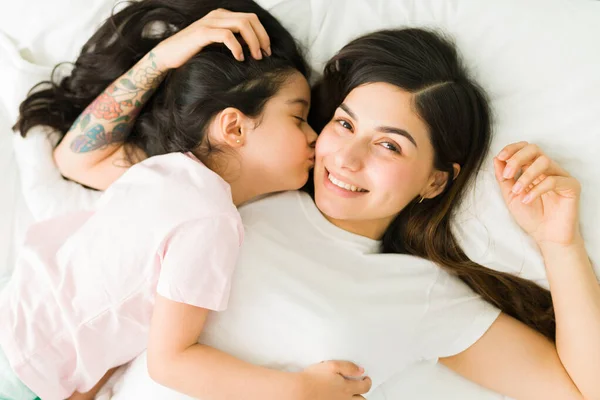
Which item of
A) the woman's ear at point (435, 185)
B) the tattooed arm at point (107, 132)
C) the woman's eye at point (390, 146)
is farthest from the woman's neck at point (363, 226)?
the tattooed arm at point (107, 132)

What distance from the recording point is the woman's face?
1300 millimetres

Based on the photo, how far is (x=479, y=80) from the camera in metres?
1.46

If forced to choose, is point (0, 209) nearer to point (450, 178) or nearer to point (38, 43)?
point (38, 43)

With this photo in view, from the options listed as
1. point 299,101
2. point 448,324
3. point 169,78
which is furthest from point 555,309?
point 169,78

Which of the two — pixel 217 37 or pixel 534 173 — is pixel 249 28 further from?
pixel 534 173

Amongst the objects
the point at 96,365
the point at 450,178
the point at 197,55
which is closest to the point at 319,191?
the point at 450,178

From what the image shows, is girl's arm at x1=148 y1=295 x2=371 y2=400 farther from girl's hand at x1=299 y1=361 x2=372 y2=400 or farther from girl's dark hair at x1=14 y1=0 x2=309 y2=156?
girl's dark hair at x1=14 y1=0 x2=309 y2=156

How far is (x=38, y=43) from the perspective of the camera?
1.73 meters

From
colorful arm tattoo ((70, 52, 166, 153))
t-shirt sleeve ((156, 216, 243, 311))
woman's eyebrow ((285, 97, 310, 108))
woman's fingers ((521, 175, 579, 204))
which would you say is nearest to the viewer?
t-shirt sleeve ((156, 216, 243, 311))

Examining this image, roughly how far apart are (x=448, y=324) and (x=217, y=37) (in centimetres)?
89

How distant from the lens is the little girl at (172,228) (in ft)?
4.04

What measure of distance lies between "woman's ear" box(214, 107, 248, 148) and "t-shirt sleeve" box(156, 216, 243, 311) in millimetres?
223

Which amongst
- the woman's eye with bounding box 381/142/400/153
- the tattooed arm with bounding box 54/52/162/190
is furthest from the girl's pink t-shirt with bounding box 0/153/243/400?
the woman's eye with bounding box 381/142/400/153

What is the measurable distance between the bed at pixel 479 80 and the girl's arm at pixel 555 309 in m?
0.05
